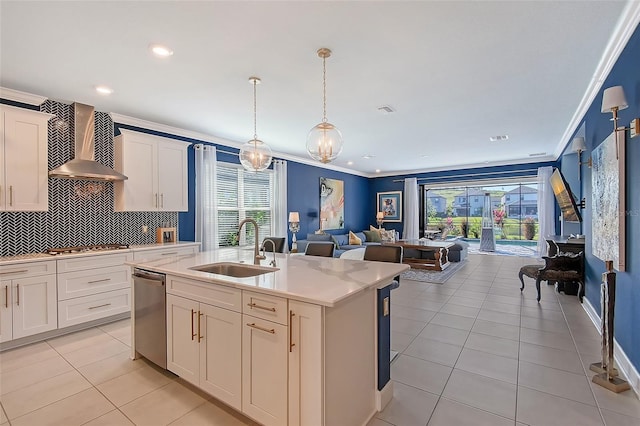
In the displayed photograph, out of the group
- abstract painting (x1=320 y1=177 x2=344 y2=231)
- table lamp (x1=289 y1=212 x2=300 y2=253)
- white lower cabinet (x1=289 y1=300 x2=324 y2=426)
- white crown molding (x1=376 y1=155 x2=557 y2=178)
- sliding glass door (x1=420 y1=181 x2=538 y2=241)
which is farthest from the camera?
sliding glass door (x1=420 y1=181 x2=538 y2=241)

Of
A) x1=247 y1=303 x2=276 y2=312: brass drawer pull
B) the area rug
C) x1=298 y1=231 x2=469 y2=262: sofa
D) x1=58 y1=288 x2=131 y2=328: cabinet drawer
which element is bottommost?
the area rug

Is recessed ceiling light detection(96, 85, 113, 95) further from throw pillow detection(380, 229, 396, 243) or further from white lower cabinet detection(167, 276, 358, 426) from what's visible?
throw pillow detection(380, 229, 396, 243)

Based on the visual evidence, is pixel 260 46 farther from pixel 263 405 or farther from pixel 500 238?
pixel 500 238

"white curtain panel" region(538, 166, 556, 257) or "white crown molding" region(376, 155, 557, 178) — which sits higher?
"white crown molding" region(376, 155, 557, 178)

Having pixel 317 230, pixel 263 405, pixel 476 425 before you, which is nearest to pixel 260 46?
pixel 263 405

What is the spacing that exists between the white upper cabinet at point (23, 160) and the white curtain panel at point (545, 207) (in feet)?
32.6

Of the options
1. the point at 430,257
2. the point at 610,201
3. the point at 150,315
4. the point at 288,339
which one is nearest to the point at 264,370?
the point at 288,339

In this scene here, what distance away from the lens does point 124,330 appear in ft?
11.5

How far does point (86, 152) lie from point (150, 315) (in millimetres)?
2612

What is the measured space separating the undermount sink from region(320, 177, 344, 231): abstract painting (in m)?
5.75

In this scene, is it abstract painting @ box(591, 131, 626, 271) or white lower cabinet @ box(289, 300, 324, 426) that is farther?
abstract painting @ box(591, 131, 626, 271)

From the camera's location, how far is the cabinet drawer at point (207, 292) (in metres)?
1.91

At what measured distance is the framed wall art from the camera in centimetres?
1024

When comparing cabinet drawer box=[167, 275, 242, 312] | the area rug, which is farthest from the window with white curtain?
cabinet drawer box=[167, 275, 242, 312]
